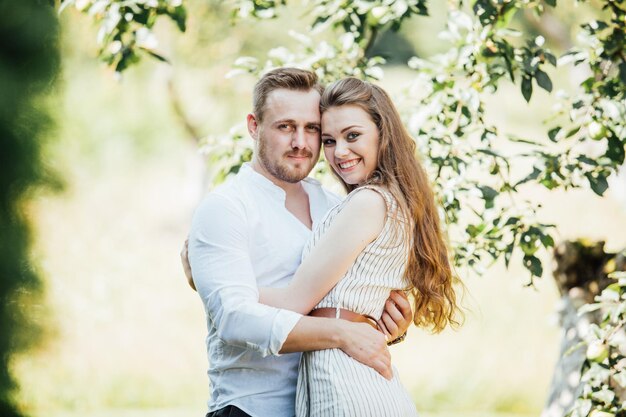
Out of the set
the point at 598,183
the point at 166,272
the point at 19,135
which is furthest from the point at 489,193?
the point at 166,272

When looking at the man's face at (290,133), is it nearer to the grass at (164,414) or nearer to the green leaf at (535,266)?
the green leaf at (535,266)

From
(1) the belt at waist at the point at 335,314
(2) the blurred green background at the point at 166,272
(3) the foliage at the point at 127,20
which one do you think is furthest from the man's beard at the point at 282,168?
(2) the blurred green background at the point at 166,272

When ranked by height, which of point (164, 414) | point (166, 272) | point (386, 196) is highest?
point (166, 272)

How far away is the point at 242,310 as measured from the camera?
6.53 ft

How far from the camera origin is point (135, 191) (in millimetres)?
10094

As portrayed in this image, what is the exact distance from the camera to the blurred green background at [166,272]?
7.56 meters

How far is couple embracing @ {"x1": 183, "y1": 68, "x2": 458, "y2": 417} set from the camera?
2057 mm

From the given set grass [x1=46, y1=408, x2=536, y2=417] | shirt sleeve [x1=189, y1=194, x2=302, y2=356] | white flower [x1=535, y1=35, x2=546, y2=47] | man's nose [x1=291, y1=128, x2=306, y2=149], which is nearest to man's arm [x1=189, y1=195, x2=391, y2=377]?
shirt sleeve [x1=189, y1=194, x2=302, y2=356]

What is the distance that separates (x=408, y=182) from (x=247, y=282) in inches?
20.8

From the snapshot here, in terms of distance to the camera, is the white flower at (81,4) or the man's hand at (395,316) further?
the white flower at (81,4)

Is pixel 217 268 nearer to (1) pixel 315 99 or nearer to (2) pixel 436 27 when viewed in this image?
(1) pixel 315 99

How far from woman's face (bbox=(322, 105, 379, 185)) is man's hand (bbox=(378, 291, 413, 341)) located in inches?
12.9

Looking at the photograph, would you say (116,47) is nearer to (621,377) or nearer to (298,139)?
(298,139)

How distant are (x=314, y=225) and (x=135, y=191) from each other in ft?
26.3
